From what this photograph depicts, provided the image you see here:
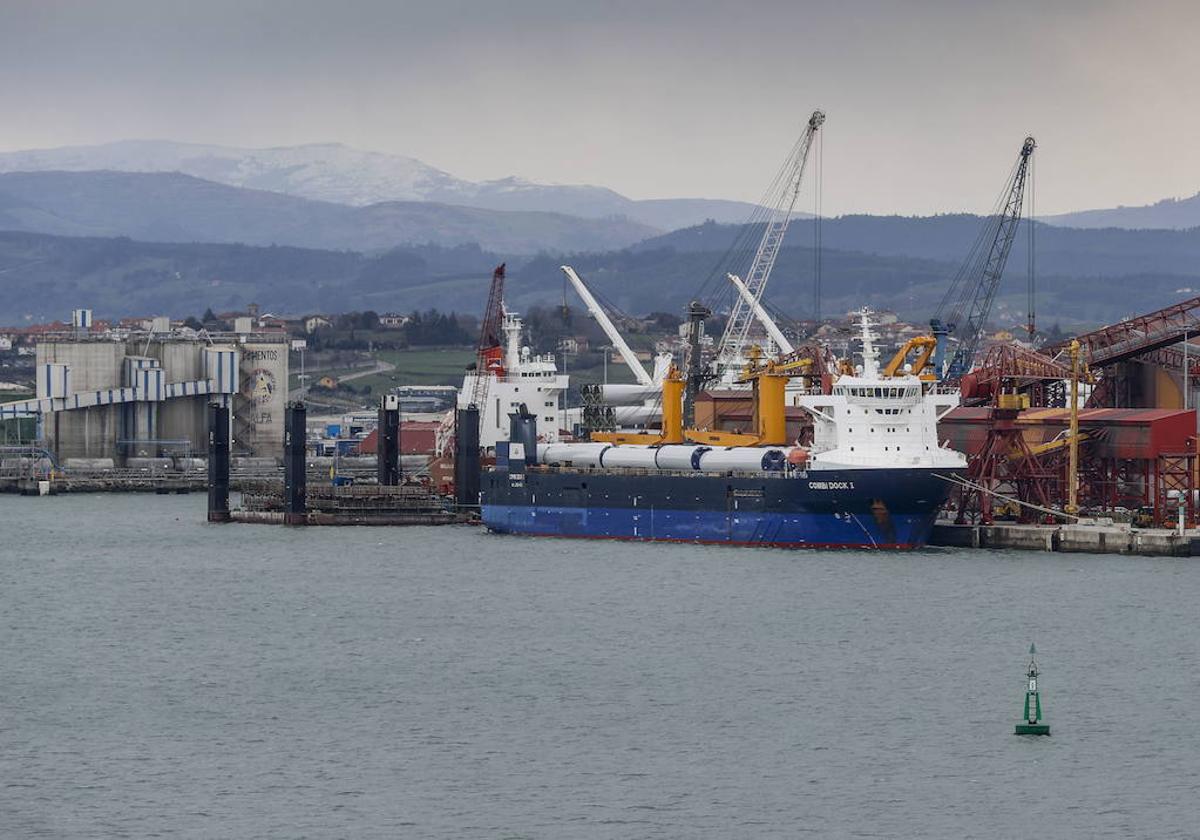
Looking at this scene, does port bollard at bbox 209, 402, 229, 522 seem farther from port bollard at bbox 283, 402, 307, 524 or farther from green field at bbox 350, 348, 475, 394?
green field at bbox 350, 348, 475, 394

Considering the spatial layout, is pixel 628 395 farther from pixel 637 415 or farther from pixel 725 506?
pixel 725 506

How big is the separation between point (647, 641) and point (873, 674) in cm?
650

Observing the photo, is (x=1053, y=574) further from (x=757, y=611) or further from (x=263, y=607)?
(x=263, y=607)

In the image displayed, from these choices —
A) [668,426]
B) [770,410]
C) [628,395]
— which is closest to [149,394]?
[628,395]

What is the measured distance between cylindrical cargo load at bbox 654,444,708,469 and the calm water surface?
609 cm

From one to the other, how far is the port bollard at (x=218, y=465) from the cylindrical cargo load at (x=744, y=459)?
1989 centimetres

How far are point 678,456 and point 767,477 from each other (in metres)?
6.09

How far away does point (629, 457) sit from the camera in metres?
79.0

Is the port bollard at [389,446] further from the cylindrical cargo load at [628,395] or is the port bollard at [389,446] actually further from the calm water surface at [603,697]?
the calm water surface at [603,697]

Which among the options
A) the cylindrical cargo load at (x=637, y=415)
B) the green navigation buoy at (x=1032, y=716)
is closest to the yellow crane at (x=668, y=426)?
the cylindrical cargo load at (x=637, y=415)

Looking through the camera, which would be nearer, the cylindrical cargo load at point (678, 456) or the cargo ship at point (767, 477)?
the cargo ship at point (767, 477)

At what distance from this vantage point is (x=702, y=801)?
36.9 metres

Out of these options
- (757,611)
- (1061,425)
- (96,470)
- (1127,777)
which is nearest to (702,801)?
(1127,777)

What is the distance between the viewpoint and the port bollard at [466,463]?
83062mm
